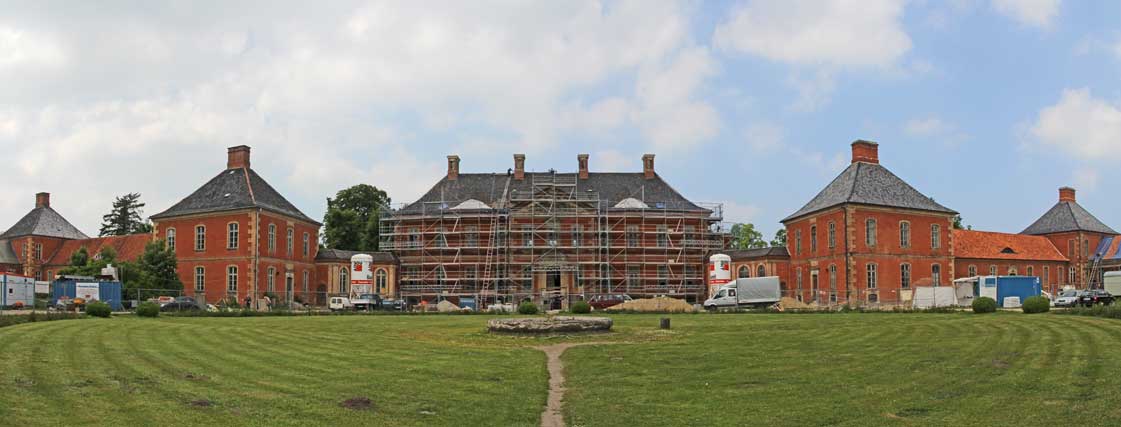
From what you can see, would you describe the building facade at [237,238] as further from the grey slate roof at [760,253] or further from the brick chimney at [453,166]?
the grey slate roof at [760,253]

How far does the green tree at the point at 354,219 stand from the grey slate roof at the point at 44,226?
2104cm

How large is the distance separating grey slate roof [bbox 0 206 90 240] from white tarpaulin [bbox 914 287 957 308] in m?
63.7

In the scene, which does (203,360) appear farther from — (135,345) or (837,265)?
(837,265)

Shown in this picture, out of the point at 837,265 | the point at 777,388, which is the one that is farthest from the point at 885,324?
the point at 837,265

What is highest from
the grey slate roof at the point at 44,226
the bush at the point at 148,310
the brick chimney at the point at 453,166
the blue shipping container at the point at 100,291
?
the brick chimney at the point at 453,166

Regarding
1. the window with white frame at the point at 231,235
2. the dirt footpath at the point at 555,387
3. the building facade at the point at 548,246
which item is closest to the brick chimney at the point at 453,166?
the building facade at the point at 548,246

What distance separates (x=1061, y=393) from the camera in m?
13.5

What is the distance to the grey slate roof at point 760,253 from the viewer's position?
5944 centimetres

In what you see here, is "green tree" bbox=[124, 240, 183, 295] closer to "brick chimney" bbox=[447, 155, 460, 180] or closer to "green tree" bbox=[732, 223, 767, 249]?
"brick chimney" bbox=[447, 155, 460, 180]

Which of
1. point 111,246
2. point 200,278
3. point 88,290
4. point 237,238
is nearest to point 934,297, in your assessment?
point 237,238

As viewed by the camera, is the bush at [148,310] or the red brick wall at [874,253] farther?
the red brick wall at [874,253]

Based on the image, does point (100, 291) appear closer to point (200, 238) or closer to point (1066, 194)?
point (200, 238)

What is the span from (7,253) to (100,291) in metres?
37.0

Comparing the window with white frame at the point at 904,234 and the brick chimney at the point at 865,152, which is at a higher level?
the brick chimney at the point at 865,152
